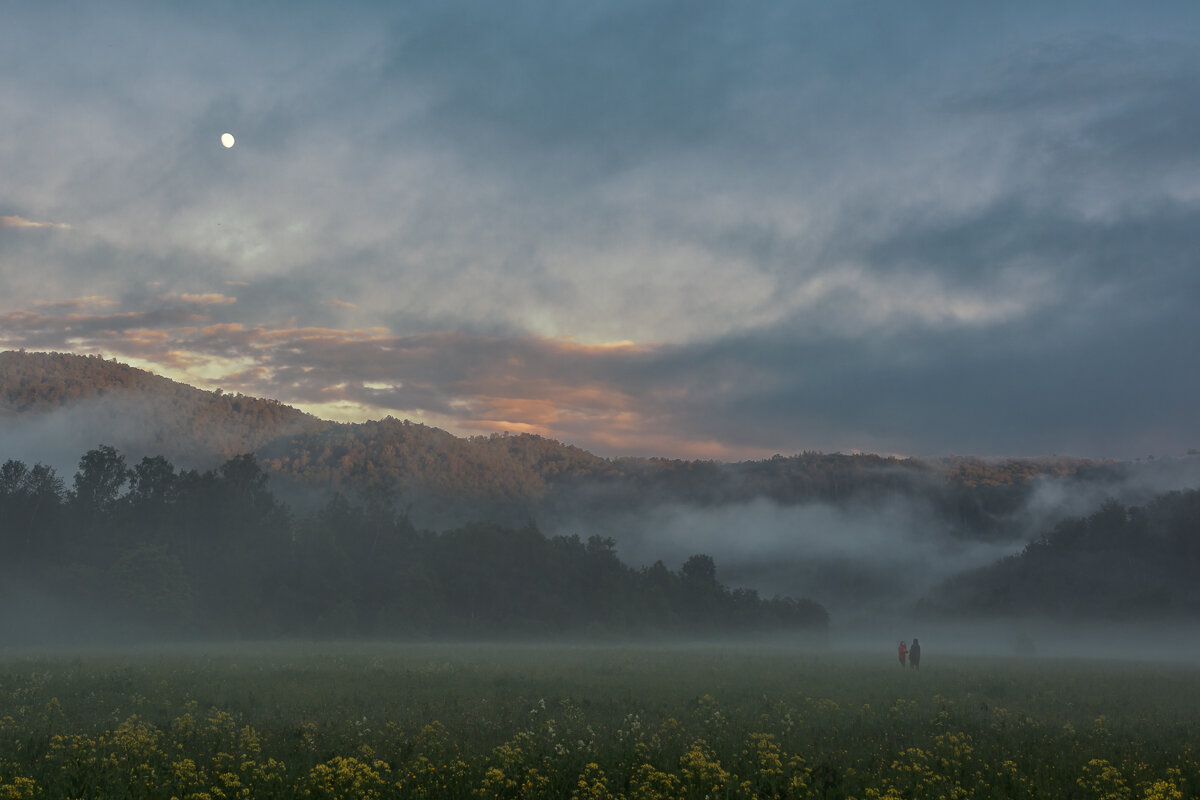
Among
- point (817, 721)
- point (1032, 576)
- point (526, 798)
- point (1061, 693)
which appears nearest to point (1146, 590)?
point (1032, 576)

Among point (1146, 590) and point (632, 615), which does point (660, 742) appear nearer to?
point (632, 615)

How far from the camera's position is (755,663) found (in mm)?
50281

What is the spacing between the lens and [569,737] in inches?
773

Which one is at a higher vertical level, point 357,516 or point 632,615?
point 357,516

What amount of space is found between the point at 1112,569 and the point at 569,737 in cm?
14808

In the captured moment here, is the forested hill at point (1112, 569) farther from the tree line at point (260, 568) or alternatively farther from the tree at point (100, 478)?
the tree at point (100, 478)

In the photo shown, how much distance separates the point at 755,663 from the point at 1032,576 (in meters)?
126

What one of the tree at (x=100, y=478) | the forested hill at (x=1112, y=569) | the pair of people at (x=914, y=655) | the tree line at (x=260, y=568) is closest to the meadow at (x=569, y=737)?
the pair of people at (x=914, y=655)

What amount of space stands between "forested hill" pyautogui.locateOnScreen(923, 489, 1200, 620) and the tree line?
3820 cm

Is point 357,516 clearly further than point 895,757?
Yes

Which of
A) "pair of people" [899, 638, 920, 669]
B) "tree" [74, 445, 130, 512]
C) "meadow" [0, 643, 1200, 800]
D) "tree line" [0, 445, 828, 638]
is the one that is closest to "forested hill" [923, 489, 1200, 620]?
"tree line" [0, 445, 828, 638]

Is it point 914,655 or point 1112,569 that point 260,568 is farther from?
point 1112,569

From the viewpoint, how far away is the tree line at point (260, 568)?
88938 mm

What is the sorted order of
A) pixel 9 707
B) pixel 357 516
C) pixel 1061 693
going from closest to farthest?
pixel 9 707
pixel 1061 693
pixel 357 516
